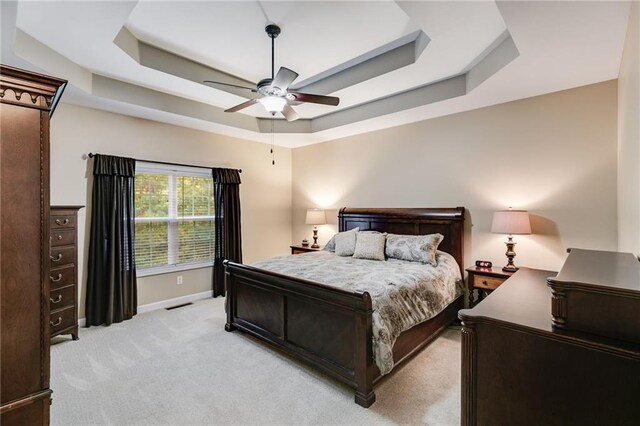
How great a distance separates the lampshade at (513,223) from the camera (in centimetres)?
314

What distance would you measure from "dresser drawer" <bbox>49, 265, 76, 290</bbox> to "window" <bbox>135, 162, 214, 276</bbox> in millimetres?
938

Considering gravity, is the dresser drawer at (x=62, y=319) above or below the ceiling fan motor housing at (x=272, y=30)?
below

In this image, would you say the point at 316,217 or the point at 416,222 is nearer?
the point at 416,222

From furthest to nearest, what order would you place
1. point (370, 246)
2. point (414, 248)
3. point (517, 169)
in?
point (370, 246) → point (414, 248) → point (517, 169)

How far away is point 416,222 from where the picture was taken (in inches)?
164

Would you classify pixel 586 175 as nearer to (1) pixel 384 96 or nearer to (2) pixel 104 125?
(1) pixel 384 96

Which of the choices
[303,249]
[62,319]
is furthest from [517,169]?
[62,319]

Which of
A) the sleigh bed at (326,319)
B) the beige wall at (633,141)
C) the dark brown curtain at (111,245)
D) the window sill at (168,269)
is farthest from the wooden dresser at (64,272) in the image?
the beige wall at (633,141)

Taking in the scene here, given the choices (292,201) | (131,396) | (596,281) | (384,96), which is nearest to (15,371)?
(131,396)

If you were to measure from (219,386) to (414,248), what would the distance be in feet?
8.19

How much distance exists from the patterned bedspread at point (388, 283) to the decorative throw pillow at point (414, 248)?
89 millimetres

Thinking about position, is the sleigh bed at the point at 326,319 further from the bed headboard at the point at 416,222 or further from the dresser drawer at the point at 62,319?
the dresser drawer at the point at 62,319

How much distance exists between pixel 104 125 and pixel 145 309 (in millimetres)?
2502

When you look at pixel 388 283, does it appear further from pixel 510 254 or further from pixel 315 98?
pixel 315 98
